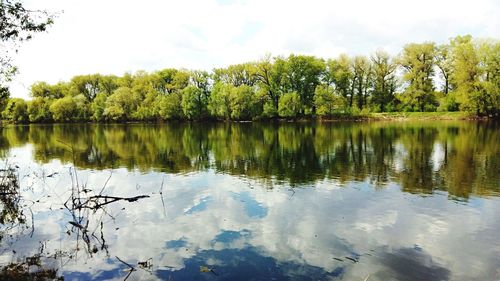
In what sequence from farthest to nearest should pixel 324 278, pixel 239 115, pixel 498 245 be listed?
1. pixel 239 115
2. pixel 498 245
3. pixel 324 278

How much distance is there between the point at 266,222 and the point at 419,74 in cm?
8607

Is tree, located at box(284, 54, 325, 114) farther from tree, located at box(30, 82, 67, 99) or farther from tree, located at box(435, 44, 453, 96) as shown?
tree, located at box(30, 82, 67, 99)

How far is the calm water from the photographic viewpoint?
9859 millimetres

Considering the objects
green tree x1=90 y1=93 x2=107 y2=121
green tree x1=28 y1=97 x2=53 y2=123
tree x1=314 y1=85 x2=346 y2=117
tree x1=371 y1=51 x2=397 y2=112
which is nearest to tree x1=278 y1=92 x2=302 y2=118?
tree x1=314 y1=85 x2=346 y2=117

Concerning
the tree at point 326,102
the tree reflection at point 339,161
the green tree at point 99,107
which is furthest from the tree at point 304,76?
the tree reflection at point 339,161

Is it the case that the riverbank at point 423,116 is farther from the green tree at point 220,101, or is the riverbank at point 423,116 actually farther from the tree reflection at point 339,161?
the tree reflection at point 339,161

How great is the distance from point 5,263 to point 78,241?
221 centimetres

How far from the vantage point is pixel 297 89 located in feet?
334

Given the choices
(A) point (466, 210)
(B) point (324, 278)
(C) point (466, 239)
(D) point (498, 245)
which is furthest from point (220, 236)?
(A) point (466, 210)

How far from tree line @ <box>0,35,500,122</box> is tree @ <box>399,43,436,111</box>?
23 centimetres

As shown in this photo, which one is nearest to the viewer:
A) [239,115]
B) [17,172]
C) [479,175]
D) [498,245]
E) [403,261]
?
[403,261]

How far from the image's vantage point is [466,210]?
1438 centimetres

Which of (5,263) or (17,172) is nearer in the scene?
(5,263)

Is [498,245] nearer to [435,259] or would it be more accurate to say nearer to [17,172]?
[435,259]
